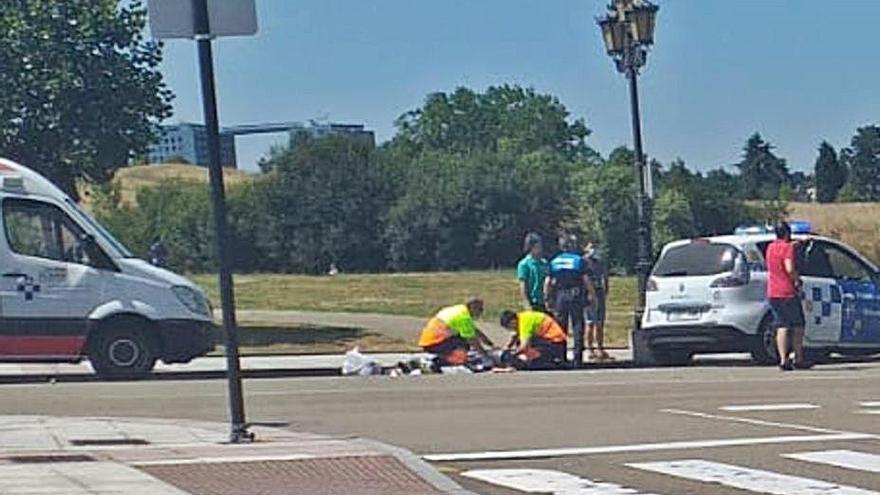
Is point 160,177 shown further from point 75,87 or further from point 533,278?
point 533,278

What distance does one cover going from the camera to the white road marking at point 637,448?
1309cm

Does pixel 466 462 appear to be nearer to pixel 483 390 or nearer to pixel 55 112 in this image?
pixel 483 390

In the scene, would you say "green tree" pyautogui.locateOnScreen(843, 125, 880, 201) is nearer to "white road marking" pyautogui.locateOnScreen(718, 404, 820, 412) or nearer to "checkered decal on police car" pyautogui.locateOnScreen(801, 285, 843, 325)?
"checkered decal on police car" pyautogui.locateOnScreen(801, 285, 843, 325)

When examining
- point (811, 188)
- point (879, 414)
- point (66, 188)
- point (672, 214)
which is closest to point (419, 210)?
point (672, 214)

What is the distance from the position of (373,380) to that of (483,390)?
6.25 ft

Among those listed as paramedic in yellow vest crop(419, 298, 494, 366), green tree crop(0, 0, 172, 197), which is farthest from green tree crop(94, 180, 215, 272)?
paramedic in yellow vest crop(419, 298, 494, 366)

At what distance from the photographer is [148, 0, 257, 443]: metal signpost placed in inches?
499

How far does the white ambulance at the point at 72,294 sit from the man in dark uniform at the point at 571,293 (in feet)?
15.7

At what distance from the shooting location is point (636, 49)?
1058 inches

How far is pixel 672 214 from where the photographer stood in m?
62.5

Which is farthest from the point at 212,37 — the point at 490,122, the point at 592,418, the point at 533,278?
the point at 490,122

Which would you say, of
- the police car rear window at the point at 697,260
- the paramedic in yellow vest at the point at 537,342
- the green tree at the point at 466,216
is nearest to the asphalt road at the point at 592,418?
the paramedic in yellow vest at the point at 537,342

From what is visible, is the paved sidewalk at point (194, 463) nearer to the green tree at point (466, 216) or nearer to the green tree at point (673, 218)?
the green tree at point (673, 218)

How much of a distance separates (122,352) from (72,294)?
0.83 metres
